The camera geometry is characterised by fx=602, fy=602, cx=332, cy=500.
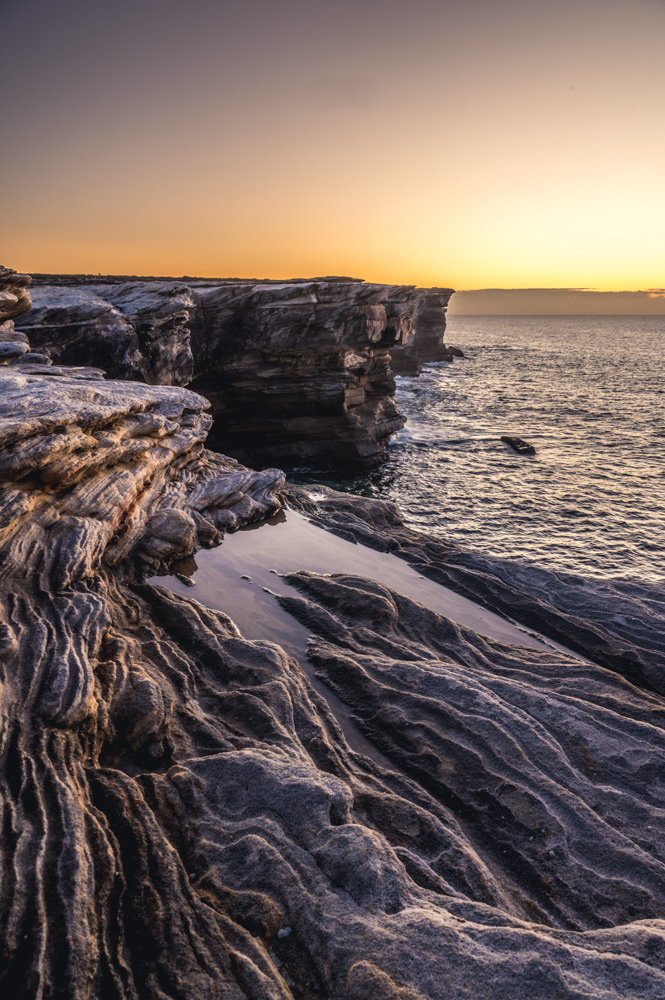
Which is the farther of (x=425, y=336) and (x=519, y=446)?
(x=425, y=336)

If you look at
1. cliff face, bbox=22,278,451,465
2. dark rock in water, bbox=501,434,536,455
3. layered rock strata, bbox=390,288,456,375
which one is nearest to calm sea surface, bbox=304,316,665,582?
dark rock in water, bbox=501,434,536,455

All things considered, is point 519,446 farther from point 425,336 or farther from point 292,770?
point 425,336

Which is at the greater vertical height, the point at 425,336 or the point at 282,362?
the point at 425,336

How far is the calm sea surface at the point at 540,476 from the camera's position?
25.9 meters

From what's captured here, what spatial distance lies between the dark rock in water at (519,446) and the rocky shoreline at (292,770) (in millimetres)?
25412

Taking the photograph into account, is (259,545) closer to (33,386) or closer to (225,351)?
(33,386)

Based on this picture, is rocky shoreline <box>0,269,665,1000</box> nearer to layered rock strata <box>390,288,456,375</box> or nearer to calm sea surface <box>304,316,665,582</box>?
calm sea surface <box>304,316,665,582</box>

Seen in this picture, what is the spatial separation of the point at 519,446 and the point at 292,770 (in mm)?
37984

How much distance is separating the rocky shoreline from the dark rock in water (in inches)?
1000

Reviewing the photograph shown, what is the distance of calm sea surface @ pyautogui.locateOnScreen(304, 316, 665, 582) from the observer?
85.0 feet

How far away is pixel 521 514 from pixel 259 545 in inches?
613

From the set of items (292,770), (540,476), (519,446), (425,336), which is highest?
(425,336)

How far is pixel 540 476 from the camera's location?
36781 millimetres

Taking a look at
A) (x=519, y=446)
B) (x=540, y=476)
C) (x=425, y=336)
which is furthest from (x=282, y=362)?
(x=425, y=336)
